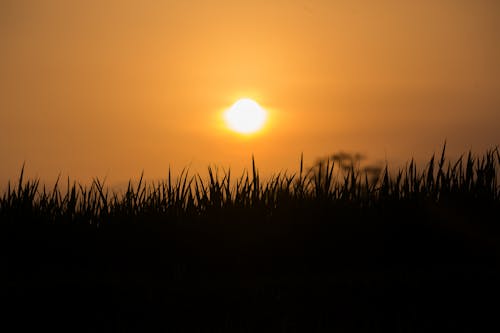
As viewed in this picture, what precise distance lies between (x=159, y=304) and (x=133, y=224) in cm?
176

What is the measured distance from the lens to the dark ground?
484cm

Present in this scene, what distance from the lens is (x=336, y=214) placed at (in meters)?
6.39

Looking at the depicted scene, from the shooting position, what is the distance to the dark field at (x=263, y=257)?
4871 mm

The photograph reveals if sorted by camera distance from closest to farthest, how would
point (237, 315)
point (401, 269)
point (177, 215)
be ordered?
point (237, 315)
point (401, 269)
point (177, 215)

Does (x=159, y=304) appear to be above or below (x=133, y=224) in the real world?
below

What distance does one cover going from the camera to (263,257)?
19.7 ft

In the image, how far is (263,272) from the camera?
590 cm

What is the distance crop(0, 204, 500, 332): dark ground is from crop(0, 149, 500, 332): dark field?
1cm

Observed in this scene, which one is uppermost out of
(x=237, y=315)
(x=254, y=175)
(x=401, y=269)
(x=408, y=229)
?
(x=254, y=175)

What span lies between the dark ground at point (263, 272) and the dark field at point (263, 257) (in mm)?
11

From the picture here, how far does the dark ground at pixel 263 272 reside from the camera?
190 inches

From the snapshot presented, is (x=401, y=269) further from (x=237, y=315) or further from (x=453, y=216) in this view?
(x=237, y=315)

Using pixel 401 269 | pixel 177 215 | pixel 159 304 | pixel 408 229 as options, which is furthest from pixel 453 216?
pixel 159 304

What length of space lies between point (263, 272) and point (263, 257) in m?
0.14
